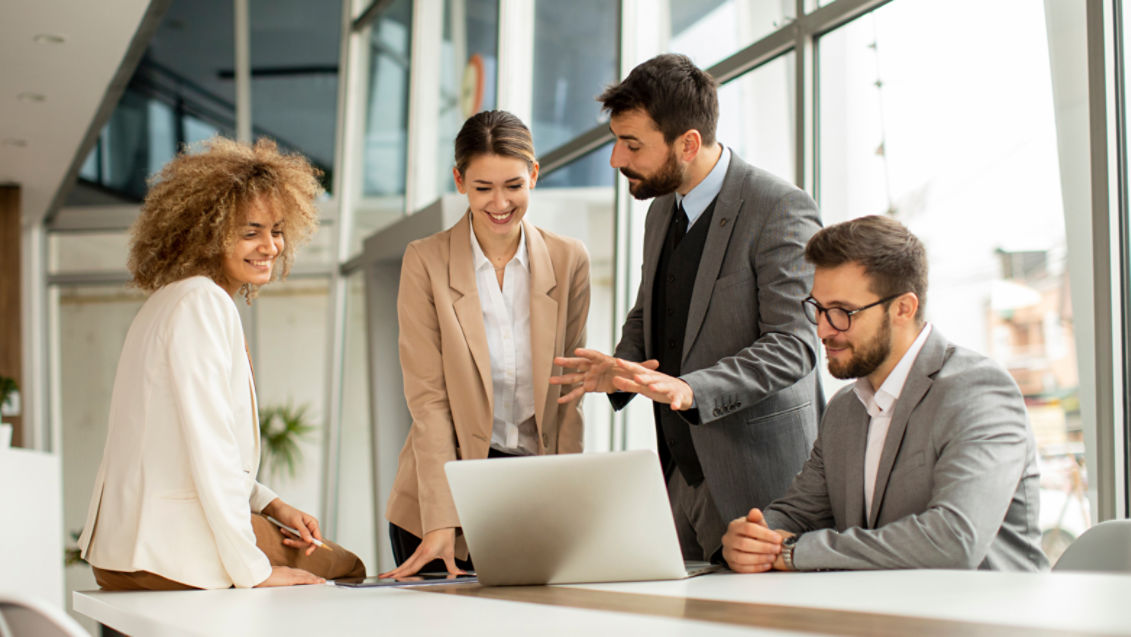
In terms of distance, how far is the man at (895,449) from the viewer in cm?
166

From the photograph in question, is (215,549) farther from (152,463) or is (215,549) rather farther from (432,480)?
(432,480)

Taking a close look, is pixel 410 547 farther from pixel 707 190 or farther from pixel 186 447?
pixel 707 190

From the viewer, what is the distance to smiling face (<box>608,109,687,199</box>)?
2.36 meters

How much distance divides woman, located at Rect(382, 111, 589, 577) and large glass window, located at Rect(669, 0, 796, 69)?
1.72m

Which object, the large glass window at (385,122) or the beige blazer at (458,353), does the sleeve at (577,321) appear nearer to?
the beige blazer at (458,353)

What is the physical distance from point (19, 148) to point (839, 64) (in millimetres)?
6311

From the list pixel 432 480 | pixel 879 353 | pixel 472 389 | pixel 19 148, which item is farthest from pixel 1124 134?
pixel 19 148

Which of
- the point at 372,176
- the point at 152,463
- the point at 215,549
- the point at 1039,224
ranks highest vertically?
the point at 372,176

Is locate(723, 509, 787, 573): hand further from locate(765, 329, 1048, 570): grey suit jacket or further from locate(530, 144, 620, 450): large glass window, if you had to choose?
locate(530, 144, 620, 450): large glass window

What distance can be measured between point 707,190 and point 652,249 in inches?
8.4

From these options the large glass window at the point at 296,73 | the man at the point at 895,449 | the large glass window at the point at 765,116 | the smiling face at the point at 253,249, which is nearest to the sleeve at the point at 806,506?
the man at the point at 895,449

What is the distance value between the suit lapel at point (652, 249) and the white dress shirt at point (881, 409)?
648mm

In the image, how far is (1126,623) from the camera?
0.86 meters

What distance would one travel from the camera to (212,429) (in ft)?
5.92
